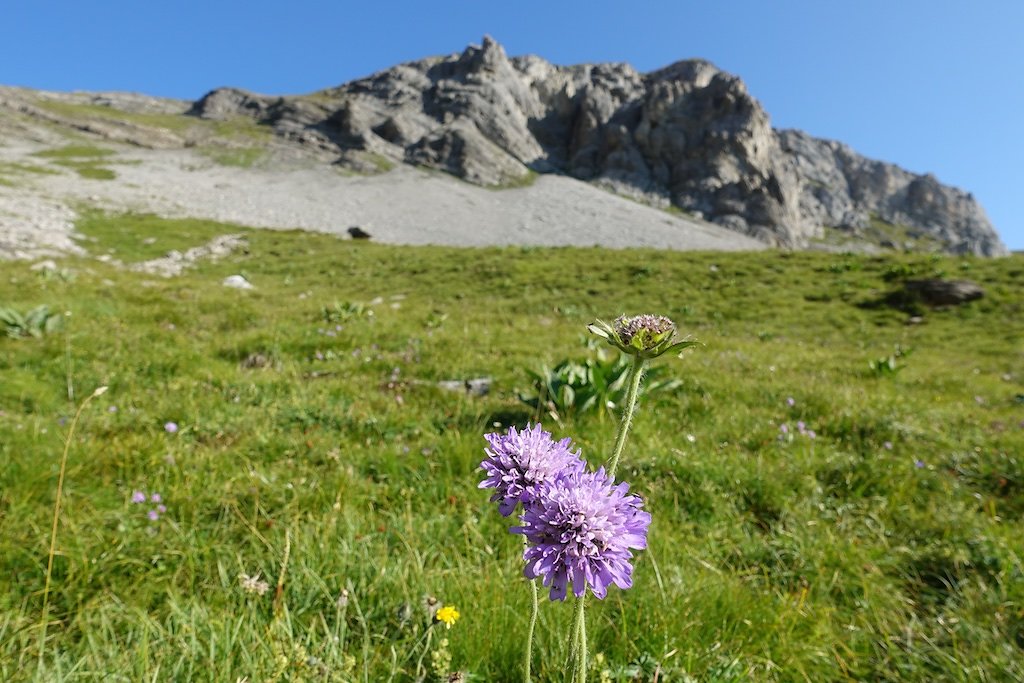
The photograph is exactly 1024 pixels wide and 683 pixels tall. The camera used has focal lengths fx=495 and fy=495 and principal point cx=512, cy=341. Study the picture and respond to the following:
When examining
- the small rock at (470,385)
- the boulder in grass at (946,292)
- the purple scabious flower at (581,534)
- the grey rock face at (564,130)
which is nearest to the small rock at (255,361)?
the small rock at (470,385)

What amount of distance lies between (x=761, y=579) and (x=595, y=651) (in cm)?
170

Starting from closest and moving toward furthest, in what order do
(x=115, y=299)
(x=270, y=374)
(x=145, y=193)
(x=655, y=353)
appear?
1. (x=655, y=353)
2. (x=270, y=374)
3. (x=115, y=299)
4. (x=145, y=193)

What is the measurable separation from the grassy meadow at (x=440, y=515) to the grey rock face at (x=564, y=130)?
109 meters

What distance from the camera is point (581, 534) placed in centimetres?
113

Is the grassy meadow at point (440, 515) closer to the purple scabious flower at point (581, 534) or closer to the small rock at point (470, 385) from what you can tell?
the small rock at point (470, 385)

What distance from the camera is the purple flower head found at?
4.05 feet

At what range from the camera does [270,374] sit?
6.87 m

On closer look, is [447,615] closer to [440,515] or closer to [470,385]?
[440,515]

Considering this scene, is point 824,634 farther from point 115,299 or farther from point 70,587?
point 115,299

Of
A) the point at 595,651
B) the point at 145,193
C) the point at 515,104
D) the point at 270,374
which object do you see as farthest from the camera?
the point at 515,104

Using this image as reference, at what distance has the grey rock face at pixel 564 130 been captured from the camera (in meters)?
121

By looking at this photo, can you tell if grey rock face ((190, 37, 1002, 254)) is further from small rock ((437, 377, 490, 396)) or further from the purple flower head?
the purple flower head

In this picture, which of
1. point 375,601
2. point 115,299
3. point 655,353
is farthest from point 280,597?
point 115,299

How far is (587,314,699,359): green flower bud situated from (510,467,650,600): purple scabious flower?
0.50 metres
